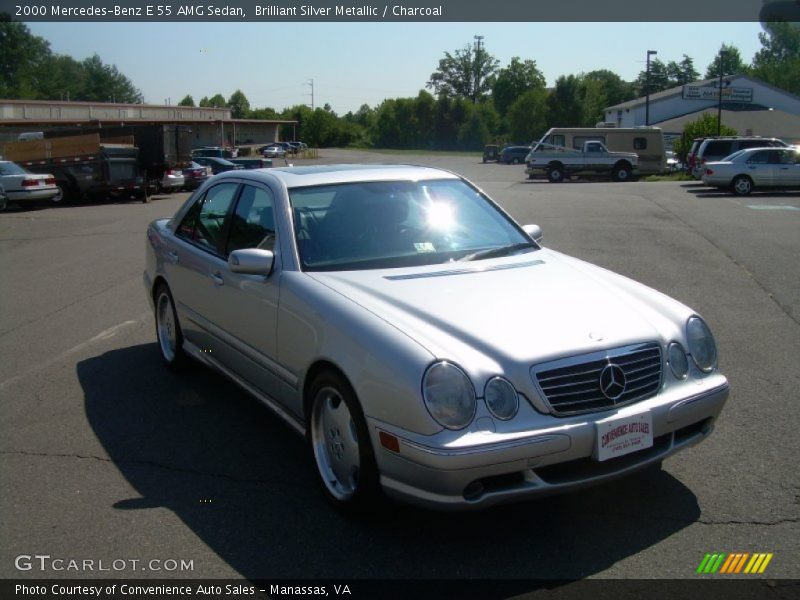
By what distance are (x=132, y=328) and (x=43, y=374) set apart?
1.64 metres

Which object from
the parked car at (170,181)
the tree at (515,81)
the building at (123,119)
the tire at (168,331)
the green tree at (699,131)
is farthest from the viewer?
the tree at (515,81)

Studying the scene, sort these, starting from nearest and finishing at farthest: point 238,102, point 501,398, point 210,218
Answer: point 501,398 → point 210,218 → point 238,102

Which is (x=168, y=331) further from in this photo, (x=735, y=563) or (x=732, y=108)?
(x=732, y=108)

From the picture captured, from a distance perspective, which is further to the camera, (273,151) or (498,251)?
(273,151)

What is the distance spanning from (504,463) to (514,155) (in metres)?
62.5

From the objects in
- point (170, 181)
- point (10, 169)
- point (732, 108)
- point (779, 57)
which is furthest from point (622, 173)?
point (779, 57)

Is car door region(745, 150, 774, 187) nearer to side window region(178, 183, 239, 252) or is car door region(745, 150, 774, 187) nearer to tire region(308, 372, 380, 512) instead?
side window region(178, 183, 239, 252)

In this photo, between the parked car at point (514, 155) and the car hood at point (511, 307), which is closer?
the car hood at point (511, 307)

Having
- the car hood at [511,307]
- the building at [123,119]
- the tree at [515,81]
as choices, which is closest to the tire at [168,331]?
the car hood at [511,307]

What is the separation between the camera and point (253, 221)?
5.27 metres

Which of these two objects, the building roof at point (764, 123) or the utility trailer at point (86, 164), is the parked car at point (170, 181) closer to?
the utility trailer at point (86, 164)

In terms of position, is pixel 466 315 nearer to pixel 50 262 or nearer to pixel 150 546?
pixel 150 546

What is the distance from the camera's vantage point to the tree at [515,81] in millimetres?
119062

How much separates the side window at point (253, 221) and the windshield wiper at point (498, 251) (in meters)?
1.17
